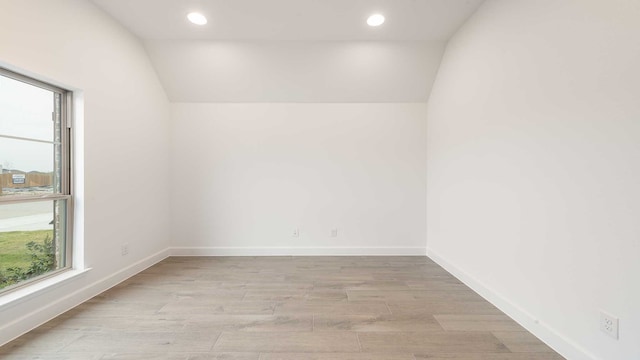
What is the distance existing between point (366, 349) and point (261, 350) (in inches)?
27.3

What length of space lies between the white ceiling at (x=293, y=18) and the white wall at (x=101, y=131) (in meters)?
0.37

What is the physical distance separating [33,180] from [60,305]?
105 centimetres

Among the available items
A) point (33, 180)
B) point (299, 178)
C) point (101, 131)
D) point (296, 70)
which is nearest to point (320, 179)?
point (299, 178)

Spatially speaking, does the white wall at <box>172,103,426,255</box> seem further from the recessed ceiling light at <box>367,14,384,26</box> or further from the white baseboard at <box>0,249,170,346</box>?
the recessed ceiling light at <box>367,14,384,26</box>

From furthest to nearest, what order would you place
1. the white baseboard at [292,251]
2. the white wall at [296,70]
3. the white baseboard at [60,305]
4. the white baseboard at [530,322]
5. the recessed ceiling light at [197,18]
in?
1. the white baseboard at [292,251]
2. the white wall at [296,70]
3. the recessed ceiling light at [197,18]
4. the white baseboard at [60,305]
5. the white baseboard at [530,322]

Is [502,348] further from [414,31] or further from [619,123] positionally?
[414,31]

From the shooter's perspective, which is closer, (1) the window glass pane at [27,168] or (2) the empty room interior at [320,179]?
(2) the empty room interior at [320,179]

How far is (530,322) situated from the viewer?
1.92 metres

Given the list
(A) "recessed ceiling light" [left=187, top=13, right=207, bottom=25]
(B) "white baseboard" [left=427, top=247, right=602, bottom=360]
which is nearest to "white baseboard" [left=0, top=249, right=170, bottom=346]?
(A) "recessed ceiling light" [left=187, top=13, right=207, bottom=25]

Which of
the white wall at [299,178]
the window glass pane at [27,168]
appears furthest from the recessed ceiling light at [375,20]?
the window glass pane at [27,168]

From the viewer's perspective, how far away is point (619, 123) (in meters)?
1.36

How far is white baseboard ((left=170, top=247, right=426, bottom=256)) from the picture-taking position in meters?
3.78

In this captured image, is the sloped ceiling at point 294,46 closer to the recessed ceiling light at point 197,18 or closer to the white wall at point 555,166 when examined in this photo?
the recessed ceiling light at point 197,18

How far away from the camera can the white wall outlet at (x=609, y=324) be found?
4.51ft
